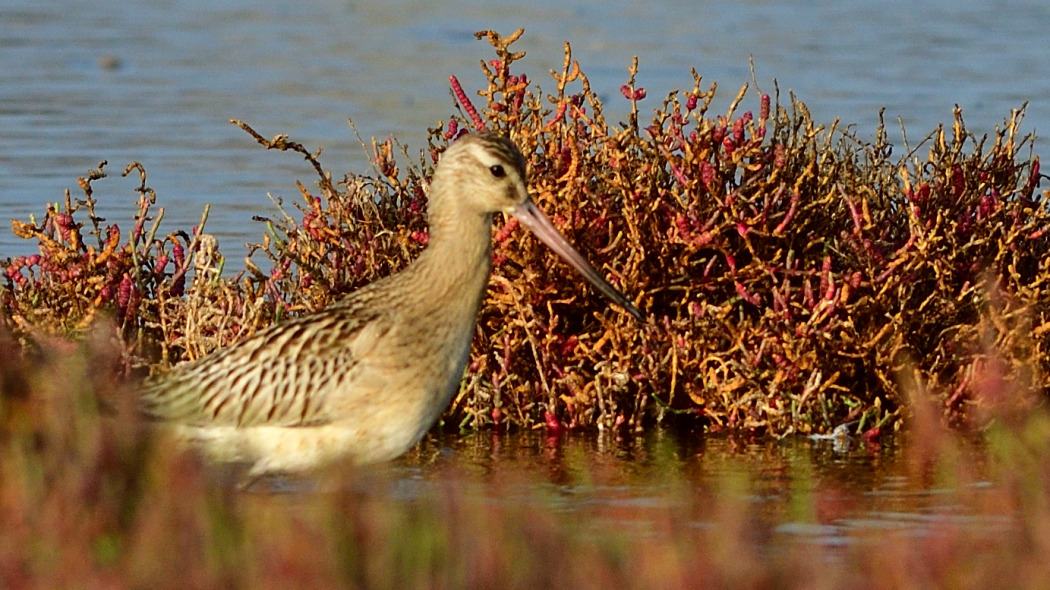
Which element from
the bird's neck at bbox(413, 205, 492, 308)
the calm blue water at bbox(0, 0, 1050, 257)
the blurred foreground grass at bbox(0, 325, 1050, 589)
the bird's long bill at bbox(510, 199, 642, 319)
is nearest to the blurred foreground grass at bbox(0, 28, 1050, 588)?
the bird's long bill at bbox(510, 199, 642, 319)

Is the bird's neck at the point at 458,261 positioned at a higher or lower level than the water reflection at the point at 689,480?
higher

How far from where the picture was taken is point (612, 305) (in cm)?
899

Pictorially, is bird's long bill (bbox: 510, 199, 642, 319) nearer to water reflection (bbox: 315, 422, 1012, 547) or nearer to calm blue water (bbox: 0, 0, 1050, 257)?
water reflection (bbox: 315, 422, 1012, 547)

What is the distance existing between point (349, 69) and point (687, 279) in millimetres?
11568

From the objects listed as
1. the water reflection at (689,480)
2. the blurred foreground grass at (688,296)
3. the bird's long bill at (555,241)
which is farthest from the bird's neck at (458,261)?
the blurred foreground grass at (688,296)

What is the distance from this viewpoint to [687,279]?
8.91 m

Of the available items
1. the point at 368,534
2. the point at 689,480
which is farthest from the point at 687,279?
the point at 368,534

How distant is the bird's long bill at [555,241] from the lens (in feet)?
25.9

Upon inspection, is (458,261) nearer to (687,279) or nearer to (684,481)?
(684,481)

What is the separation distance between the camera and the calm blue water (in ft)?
49.4

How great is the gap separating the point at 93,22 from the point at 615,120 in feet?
30.1

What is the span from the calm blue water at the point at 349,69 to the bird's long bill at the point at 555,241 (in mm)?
4478

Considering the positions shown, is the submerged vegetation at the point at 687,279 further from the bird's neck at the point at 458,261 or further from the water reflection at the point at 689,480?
the bird's neck at the point at 458,261

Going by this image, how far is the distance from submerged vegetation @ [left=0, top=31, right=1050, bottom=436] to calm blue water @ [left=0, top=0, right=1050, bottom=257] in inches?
116
